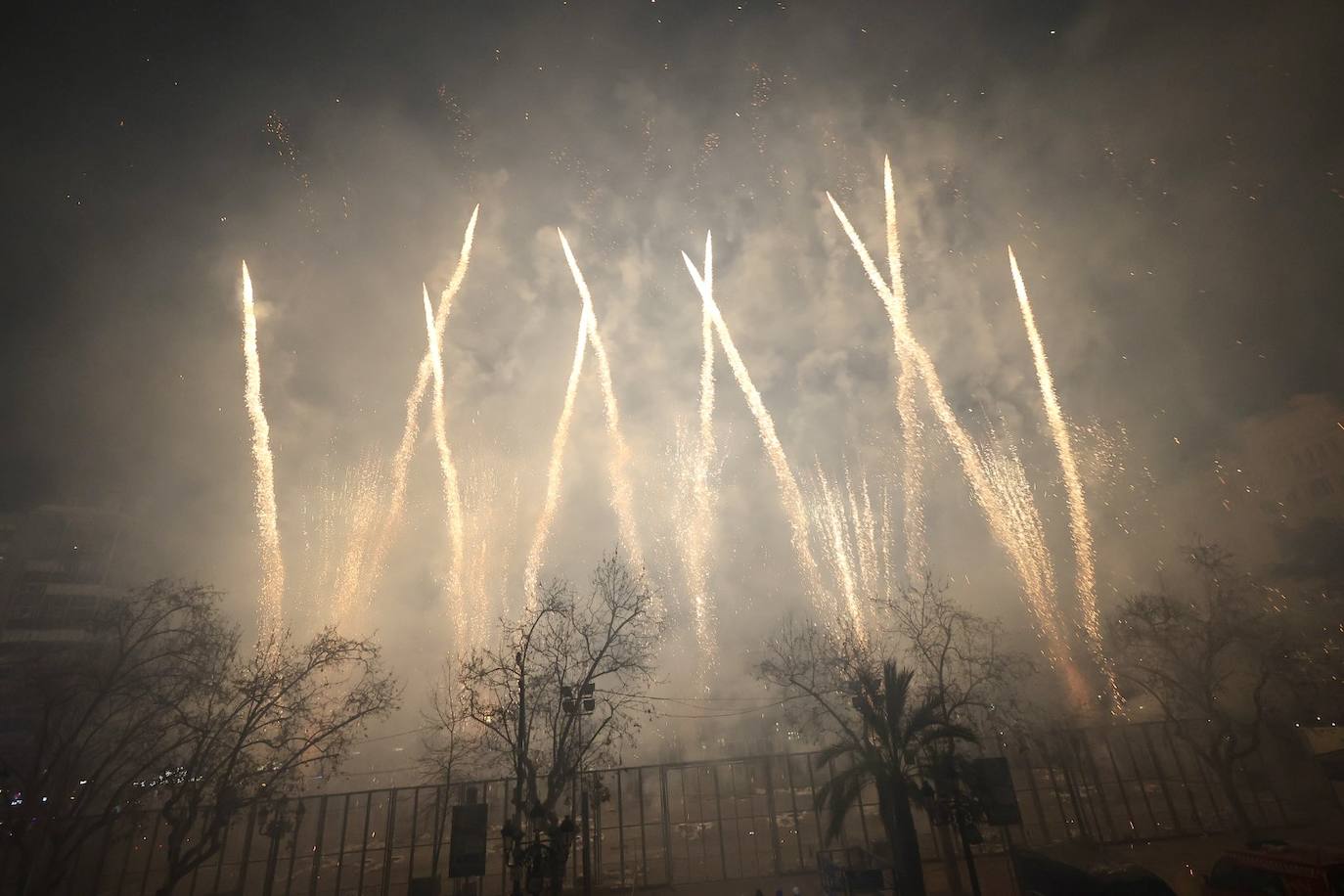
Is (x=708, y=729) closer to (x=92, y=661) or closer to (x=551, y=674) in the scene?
(x=551, y=674)

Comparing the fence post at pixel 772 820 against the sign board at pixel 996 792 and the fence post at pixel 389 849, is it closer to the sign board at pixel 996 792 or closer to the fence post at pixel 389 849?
the sign board at pixel 996 792

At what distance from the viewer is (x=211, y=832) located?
2338cm

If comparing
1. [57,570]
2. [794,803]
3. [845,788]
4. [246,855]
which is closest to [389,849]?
[246,855]

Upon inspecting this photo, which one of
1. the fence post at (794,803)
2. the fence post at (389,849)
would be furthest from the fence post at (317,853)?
the fence post at (794,803)

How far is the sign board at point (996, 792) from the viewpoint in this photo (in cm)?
2017

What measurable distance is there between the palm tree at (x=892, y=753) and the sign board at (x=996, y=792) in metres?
2.31

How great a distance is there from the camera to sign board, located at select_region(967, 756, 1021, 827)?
66.2 feet

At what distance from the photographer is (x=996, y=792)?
68.6 ft

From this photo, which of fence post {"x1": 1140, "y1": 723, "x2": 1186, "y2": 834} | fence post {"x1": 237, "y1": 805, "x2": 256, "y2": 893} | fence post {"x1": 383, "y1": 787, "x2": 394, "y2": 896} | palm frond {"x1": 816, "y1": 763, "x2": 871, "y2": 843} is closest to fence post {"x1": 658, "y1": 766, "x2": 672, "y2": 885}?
palm frond {"x1": 816, "y1": 763, "x2": 871, "y2": 843}

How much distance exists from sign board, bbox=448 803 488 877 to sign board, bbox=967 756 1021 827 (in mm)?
16506

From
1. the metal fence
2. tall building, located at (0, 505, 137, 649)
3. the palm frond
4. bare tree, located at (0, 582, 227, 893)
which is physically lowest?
the metal fence

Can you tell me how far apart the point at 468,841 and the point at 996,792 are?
Result: 17591 millimetres

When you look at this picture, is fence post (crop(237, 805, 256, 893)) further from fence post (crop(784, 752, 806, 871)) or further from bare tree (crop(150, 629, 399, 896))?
fence post (crop(784, 752, 806, 871))

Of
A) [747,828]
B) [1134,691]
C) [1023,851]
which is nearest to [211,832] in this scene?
[1023,851]
